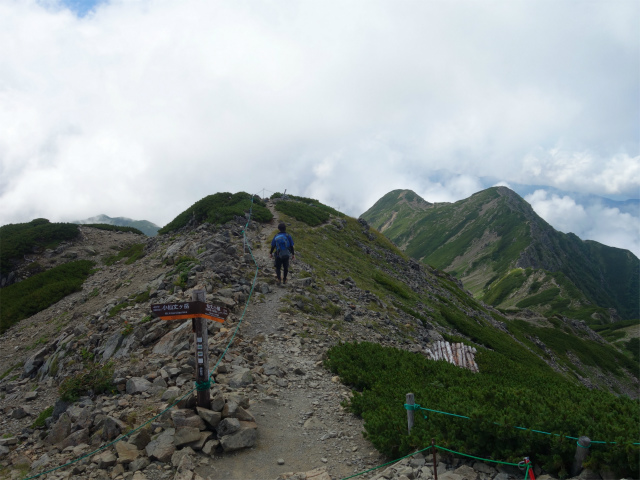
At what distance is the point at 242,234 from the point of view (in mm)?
31406

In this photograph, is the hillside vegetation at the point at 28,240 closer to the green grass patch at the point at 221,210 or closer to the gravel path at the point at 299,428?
the green grass patch at the point at 221,210

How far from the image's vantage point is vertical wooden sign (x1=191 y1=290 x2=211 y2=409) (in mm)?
9195

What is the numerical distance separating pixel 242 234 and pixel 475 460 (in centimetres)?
2654

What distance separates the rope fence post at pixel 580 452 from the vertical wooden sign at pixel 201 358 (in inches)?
302

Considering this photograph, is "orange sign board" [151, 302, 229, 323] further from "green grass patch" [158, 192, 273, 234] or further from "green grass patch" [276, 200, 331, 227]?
"green grass patch" [276, 200, 331, 227]

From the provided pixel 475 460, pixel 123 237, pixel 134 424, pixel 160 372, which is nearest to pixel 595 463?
pixel 475 460

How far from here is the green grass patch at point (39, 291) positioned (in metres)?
28.3

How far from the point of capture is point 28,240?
144ft

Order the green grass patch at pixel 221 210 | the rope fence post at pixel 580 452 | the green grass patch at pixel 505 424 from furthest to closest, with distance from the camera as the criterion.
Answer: the green grass patch at pixel 221 210
the green grass patch at pixel 505 424
the rope fence post at pixel 580 452

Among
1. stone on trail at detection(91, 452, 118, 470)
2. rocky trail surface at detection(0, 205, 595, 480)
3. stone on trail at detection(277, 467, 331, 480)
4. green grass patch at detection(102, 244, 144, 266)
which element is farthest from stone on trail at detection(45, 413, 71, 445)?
green grass patch at detection(102, 244, 144, 266)

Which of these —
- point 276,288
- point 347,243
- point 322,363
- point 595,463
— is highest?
point 347,243

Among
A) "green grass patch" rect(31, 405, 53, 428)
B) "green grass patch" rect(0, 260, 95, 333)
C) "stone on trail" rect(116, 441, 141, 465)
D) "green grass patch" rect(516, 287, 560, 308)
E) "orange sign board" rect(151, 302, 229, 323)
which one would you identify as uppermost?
"green grass patch" rect(516, 287, 560, 308)

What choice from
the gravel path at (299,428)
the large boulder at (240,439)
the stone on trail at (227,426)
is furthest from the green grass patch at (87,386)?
the large boulder at (240,439)

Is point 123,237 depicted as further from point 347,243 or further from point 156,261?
point 347,243
